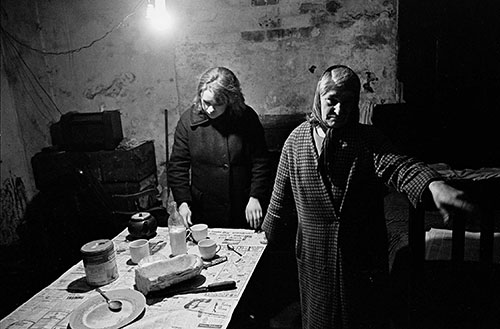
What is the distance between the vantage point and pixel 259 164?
9.93ft

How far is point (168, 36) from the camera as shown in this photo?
4.29 metres

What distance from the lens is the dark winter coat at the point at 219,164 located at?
3.00 metres

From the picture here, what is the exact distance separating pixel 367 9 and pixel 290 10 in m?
0.73

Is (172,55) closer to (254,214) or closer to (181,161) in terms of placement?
(181,161)

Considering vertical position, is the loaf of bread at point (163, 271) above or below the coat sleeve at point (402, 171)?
below

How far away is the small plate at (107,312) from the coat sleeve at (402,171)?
122 centimetres

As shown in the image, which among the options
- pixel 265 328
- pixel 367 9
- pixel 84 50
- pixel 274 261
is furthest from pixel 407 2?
pixel 84 50

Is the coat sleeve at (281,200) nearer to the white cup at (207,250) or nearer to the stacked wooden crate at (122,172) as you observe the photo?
the white cup at (207,250)

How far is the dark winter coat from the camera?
9.84ft

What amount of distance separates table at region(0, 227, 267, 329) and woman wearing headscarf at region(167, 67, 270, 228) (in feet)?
2.86

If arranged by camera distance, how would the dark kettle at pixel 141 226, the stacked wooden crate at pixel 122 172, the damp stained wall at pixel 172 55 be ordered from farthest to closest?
the stacked wooden crate at pixel 122 172 → the damp stained wall at pixel 172 55 → the dark kettle at pixel 141 226

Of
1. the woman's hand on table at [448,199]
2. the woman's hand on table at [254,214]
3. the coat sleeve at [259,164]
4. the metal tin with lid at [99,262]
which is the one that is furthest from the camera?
the coat sleeve at [259,164]

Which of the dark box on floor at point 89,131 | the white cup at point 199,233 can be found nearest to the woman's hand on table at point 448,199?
the white cup at point 199,233

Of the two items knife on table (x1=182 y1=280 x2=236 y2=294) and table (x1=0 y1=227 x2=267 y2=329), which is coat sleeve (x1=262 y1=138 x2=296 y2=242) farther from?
knife on table (x1=182 y1=280 x2=236 y2=294)
